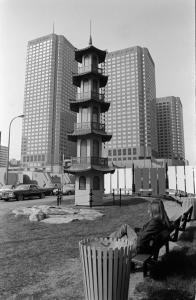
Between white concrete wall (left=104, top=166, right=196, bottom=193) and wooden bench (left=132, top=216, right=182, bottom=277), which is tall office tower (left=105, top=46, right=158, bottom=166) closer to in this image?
white concrete wall (left=104, top=166, right=196, bottom=193)

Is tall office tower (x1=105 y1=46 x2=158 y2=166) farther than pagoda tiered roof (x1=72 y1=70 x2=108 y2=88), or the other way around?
tall office tower (x1=105 y1=46 x2=158 y2=166)

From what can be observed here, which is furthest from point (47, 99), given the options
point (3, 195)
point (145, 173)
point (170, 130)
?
point (3, 195)

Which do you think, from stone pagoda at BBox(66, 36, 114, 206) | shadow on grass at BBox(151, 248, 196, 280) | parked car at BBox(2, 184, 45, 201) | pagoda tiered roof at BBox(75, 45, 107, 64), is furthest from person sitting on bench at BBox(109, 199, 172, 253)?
parked car at BBox(2, 184, 45, 201)

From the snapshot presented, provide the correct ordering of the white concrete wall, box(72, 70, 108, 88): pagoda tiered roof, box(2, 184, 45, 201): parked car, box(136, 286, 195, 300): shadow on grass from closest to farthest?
box(136, 286, 195, 300): shadow on grass, box(72, 70, 108, 88): pagoda tiered roof, box(2, 184, 45, 201): parked car, the white concrete wall

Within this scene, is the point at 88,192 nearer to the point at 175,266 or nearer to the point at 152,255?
the point at 175,266

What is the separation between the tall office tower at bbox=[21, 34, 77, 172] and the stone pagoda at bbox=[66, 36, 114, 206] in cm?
13622

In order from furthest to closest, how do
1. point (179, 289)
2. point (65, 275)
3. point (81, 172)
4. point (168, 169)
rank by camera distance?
point (168, 169) → point (81, 172) → point (65, 275) → point (179, 289)

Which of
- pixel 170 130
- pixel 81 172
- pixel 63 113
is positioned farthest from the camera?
pixel 170 130

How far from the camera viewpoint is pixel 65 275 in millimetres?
5758

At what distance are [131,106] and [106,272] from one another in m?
177

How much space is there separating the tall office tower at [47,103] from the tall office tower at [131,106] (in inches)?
1206

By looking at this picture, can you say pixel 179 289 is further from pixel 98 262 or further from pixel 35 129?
pixel 35 129

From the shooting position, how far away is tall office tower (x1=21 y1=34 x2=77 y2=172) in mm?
Answer: 167500

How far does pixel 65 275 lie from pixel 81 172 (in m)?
19.2
